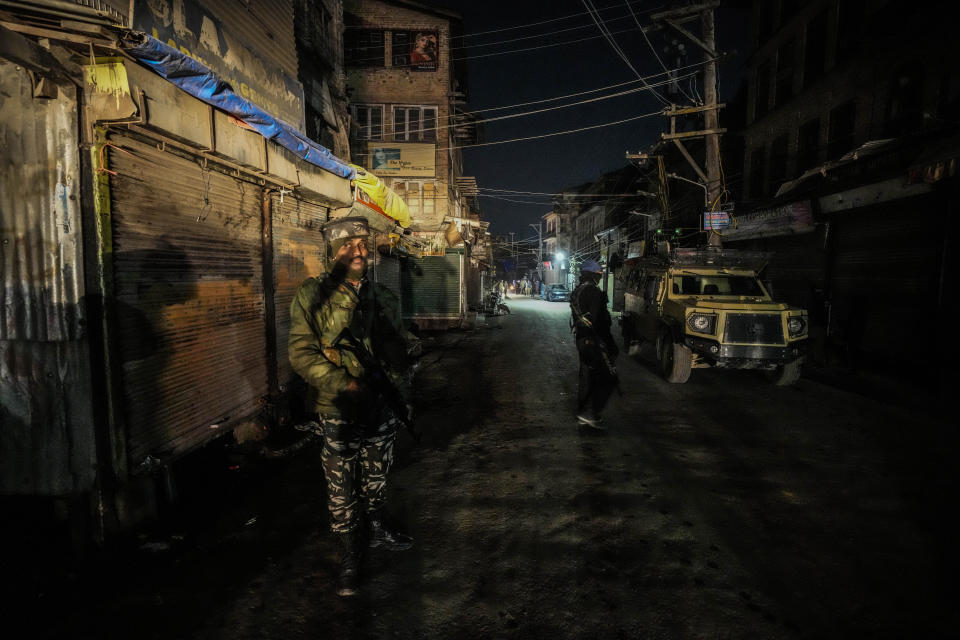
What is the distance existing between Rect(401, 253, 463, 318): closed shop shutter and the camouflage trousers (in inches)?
525

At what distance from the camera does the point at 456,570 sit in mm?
2734

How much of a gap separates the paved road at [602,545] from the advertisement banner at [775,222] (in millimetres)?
7638

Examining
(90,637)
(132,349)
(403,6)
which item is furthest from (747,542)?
(403,6)

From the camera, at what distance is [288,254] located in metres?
5.80

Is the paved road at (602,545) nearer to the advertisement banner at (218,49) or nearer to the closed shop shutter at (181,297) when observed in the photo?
the closed shop shutter at (181,297)

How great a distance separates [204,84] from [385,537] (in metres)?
3.89

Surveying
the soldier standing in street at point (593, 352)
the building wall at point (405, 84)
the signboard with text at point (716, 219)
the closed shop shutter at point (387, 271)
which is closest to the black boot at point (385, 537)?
the soldier standing in street at point (593, 352)

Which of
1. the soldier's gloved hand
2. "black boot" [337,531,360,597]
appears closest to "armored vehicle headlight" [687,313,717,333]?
the soldier's gloved hand

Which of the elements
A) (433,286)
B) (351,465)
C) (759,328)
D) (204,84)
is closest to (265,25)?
(204,84)

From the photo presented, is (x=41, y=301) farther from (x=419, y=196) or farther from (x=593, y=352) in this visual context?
(x=419, y=196)

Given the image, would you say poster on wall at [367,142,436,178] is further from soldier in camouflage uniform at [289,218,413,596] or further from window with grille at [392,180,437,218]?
soldier in camouflage uniform at [289,218,413,596]

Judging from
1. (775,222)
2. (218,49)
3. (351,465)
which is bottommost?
(351,465)

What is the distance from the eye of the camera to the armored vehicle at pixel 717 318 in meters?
6.88

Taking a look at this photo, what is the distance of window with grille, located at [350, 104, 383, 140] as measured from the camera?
64.5 feet
